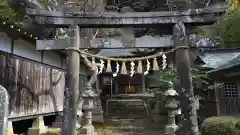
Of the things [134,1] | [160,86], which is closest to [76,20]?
[160,86]

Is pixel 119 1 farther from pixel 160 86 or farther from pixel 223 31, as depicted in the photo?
pixel 160 86

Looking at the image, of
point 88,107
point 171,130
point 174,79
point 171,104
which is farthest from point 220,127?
point 88,107

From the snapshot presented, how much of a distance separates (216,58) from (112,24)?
40.4 feet

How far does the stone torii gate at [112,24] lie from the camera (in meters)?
6.41

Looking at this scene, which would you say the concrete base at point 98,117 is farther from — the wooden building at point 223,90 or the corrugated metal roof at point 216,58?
the corrugated metal roof at point 216,58

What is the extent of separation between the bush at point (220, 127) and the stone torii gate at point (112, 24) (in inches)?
197

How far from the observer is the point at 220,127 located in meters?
10.4

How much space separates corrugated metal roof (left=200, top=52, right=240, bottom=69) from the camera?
15.2m

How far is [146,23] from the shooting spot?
671cm

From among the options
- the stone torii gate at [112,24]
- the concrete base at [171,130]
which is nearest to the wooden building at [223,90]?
the concrete base at [171,130]

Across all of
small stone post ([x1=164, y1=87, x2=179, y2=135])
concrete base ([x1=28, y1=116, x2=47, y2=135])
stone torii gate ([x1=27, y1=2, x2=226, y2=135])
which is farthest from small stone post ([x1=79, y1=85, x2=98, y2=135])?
stone torii gate ([x1=27, y1=2, x2=226, y2=135])

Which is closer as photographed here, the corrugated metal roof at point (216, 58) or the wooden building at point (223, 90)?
the wooden building at point (223, 90)

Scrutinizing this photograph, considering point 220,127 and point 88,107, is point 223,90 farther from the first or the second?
point 88,107

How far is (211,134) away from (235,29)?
1365cm
